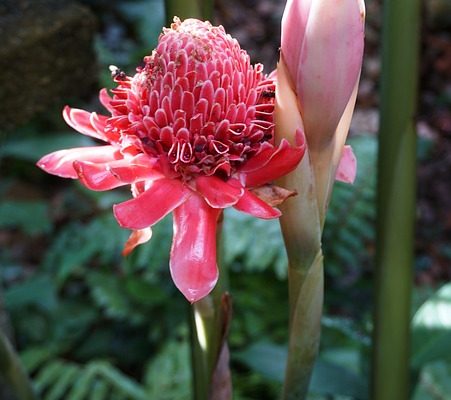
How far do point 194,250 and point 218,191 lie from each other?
4 centimetres

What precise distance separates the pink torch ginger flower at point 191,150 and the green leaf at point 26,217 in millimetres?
1176

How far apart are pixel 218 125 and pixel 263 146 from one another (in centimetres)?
4

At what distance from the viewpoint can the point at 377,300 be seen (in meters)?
0.71

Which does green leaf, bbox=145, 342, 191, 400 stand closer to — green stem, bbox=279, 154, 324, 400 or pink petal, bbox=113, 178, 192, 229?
green stem, bbox=279, 154, 324, 400

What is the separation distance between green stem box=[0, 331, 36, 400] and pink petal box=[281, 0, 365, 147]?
0.44 metres

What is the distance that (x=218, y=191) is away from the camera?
1.63ft

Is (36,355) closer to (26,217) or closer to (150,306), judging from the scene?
(150,306)

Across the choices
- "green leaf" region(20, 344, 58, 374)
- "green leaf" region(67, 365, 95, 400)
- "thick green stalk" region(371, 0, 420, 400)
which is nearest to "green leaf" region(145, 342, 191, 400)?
"green leaf" region(67, 365, 95, 400)

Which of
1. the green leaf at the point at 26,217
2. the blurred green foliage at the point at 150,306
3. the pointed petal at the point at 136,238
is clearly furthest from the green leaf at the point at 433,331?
the green leaf at the point at 26,217

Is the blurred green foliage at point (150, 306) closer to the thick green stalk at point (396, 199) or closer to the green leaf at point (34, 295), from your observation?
the green leaf at point (34, 295)

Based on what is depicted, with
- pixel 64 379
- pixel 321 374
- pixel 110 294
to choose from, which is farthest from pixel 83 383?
pixel 321 374

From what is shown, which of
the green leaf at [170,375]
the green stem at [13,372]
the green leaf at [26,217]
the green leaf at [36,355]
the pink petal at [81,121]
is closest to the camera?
the pink petal at [81,121]

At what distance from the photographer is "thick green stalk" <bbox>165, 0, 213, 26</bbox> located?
645mm

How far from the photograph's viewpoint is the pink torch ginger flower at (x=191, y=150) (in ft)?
1.59
